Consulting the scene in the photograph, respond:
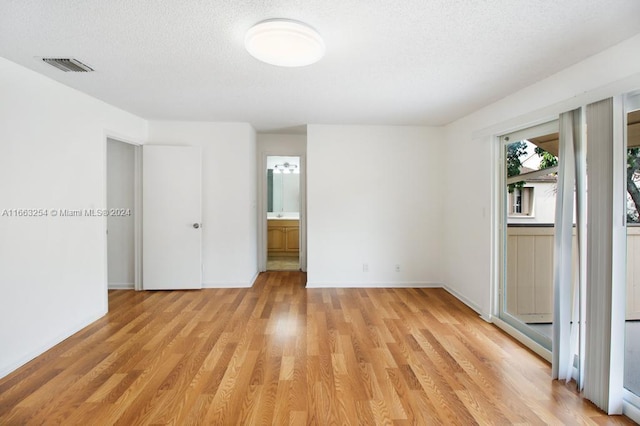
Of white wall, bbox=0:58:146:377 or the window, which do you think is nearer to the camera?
white wall, bbox=0:58:146:377

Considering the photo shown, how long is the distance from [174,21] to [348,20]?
104 centimetres

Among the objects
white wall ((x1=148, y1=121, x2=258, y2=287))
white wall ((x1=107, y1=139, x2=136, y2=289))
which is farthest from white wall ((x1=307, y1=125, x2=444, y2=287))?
white wall ((x1=107, y1=139, x2=136, y2=289))

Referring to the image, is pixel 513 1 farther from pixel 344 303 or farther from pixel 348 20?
pixel 344 303

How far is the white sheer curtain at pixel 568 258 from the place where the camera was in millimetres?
2219

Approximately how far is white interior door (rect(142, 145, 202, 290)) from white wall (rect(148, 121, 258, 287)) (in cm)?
16

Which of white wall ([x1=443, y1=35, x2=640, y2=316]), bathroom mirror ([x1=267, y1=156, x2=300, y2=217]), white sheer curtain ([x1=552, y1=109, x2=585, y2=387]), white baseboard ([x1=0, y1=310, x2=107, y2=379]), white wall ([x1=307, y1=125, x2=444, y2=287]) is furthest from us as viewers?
bathroom mirror ([x1=267, y1=156, x2=300, y2=217])

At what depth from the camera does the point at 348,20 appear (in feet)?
5.96

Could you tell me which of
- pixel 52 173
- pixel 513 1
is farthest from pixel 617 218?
pixel 52 173

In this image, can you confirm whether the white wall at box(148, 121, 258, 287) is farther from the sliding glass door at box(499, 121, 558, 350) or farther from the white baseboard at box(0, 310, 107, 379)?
the sliding glass door at box(499, 121, 558, 350)

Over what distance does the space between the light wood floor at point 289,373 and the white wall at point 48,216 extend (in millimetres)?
272

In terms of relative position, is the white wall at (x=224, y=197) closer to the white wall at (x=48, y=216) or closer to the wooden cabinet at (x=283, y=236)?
the white wall at (x=48, y=216)

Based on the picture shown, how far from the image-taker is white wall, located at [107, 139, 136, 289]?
4.48m

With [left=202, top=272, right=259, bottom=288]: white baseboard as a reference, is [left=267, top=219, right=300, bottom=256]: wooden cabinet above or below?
above

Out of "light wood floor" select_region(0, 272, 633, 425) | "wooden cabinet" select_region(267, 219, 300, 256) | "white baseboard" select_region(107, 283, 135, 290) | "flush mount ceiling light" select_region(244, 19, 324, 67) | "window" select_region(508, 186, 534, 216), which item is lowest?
"light wood floor" select_region(0, 272, 633, 425)
